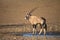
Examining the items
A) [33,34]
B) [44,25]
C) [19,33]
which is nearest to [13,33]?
[19,33]

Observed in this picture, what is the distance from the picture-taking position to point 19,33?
234 cm

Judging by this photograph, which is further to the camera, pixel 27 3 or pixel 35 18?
pixel 27 3

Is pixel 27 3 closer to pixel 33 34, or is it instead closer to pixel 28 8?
pixel 28 8

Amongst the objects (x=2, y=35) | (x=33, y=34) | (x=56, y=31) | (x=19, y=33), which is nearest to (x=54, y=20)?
(x=56, y=31)

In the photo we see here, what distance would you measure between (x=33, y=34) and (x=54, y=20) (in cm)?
30

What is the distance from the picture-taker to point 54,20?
234cm

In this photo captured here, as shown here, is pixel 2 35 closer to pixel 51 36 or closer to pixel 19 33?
pixel 19 33

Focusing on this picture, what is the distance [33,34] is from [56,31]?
269mm

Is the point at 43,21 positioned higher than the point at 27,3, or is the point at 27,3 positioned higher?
the point at 27,3

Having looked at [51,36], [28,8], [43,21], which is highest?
[28,8]

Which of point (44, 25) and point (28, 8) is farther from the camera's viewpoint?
point (28, 8)

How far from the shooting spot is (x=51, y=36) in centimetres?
228

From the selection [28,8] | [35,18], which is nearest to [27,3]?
[28,8]

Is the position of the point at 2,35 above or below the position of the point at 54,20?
below
